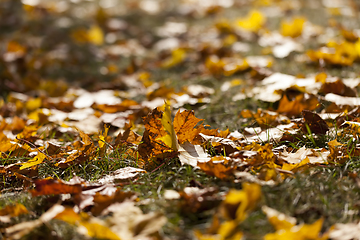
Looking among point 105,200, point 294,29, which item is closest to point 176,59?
point 294,29

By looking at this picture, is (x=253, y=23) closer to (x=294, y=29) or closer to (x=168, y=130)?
(x=294, y=29)

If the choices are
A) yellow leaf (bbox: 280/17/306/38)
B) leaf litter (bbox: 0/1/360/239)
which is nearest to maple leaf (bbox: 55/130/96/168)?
leaf litter (bbox: 0/1/360/239)

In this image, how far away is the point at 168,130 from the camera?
1.21 m

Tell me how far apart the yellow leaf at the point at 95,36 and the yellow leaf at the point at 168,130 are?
3308 mm

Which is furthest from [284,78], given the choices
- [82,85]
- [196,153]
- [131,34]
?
[131,34]

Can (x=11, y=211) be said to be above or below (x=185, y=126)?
below

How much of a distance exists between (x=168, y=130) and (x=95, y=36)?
3396mm

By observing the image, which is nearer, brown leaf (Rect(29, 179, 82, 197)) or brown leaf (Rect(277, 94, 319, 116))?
brown leaf (Rect(29, 179, 82, 197))

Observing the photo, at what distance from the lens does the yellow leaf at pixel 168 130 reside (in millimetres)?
1175

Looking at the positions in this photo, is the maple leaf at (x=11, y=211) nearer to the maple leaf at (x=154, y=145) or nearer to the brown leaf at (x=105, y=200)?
the brown leaf at (x=105, y=200)

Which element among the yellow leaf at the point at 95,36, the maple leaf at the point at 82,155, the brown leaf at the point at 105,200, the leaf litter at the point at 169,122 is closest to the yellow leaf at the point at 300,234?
the leaf litter at the point at 169,122

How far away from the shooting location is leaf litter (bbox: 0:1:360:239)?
987 mm

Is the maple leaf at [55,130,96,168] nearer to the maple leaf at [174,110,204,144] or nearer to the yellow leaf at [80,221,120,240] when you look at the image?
the maple leaf at [174,110,204,144]

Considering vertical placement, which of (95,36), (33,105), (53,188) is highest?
(53,188)
